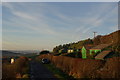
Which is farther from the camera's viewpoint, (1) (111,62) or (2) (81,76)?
(2) (81,76)

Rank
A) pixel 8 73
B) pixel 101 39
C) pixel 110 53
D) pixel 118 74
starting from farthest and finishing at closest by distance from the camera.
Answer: pixel 101 39
pixel 110 53
pixel 8 73
pixel 118 74

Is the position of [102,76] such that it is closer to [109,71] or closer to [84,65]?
[109,71]

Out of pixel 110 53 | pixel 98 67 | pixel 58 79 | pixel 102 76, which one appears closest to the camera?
pixel 102 76

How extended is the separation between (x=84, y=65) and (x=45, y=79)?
12.1 ft

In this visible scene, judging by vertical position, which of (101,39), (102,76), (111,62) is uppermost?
(101,39)

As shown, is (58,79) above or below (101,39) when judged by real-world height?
below

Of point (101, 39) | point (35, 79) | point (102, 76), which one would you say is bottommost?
point (35, 79)

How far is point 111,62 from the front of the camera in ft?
30.9

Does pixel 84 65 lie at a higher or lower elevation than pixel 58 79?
higher

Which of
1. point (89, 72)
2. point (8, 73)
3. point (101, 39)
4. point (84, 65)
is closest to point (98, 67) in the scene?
point (89, 72)

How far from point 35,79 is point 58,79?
208 centimetres

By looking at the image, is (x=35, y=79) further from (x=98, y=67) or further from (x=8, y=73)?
(x=98, y=67)

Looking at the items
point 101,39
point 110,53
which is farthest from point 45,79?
point 101,39

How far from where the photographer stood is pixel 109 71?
943cm
